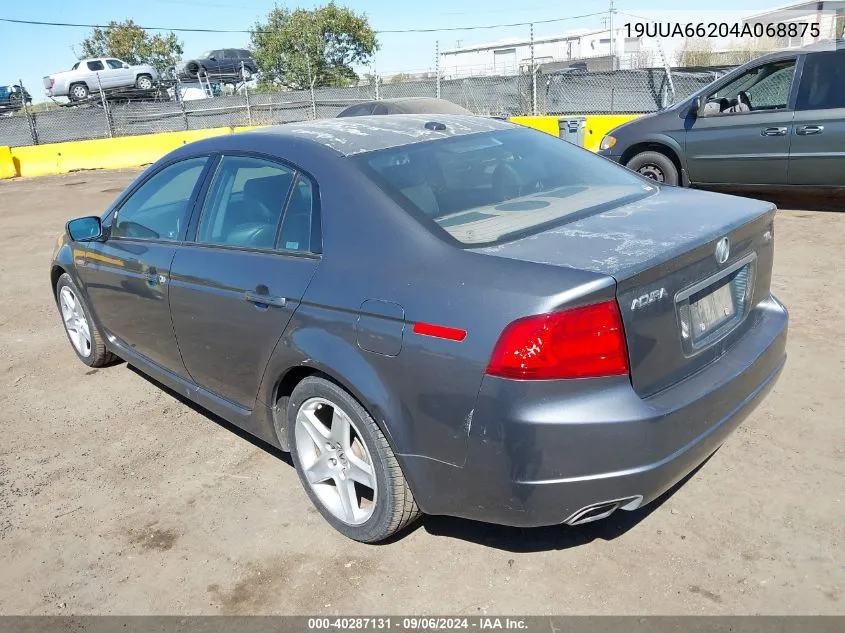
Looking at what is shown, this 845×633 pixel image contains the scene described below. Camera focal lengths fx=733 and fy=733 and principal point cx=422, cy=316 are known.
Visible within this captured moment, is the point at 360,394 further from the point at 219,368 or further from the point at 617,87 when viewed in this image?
the point at 617,87

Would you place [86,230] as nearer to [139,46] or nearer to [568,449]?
[568,449]

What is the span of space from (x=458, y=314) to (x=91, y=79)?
30064 mm

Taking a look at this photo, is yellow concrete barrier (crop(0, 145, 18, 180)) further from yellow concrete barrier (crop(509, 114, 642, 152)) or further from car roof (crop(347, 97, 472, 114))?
yellow concrete barrier (crop(509, 114, 642, 152))

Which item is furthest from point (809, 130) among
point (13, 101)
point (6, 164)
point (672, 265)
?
point (13, 101)

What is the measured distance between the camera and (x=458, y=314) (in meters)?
2.33

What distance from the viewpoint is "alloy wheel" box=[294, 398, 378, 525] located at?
9.29 feet

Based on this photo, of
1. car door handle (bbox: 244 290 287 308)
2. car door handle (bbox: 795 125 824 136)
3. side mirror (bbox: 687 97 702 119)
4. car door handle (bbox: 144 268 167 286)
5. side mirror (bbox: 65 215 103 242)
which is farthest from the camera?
side mirror (bbox: 687 97 702 119)

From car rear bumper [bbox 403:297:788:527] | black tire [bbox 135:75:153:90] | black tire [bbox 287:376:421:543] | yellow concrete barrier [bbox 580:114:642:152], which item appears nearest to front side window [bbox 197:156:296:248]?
black tire [bbox 287:376:421:543]

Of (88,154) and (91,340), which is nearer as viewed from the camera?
(91,340)

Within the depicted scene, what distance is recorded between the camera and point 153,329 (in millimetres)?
3848

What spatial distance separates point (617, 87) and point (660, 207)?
45.9 feet

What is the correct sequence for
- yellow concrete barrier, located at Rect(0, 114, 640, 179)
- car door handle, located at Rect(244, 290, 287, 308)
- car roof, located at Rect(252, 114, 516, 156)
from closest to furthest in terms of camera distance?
car door handle, located at Rect(244, 290, 287, 308)
car roof, located at Rect(252, 114, 516, 156)
yellow concrete barrier, located at Rect(0, 114, 640, 179)

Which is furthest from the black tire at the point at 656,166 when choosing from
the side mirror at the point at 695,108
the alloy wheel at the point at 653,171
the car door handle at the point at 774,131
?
the car door handle at the point at 774,131

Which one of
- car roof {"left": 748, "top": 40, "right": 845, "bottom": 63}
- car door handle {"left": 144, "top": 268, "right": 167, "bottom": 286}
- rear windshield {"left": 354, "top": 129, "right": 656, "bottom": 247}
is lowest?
car door handle {"left": 144, "top": 268, "right": 167, "bottom": 286}
